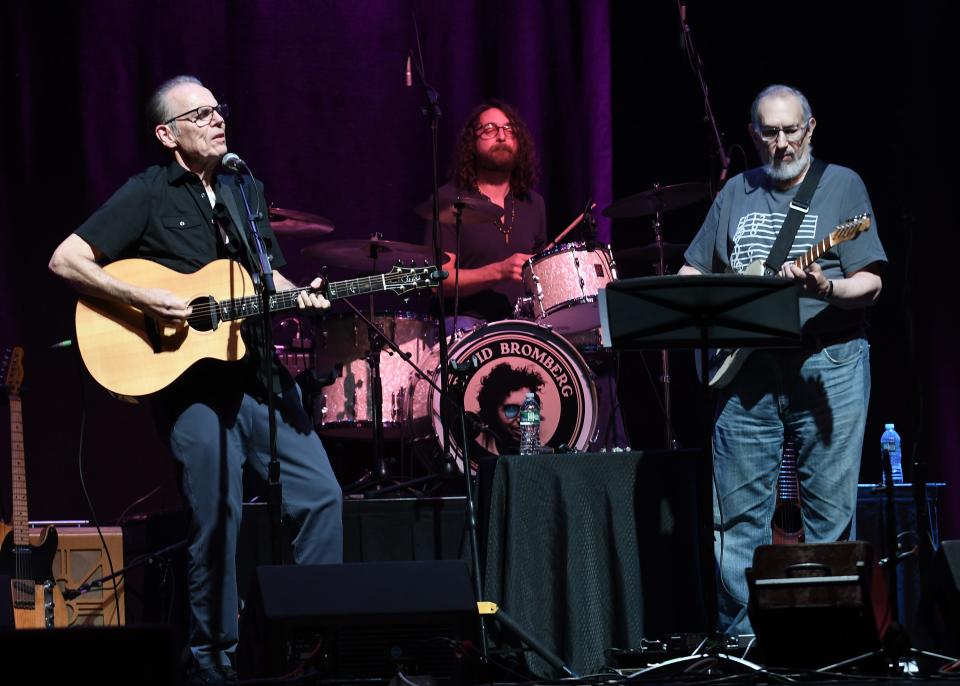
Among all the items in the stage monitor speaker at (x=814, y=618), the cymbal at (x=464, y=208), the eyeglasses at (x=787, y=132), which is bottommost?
the stage monitor speaker at (x=814, y=618)

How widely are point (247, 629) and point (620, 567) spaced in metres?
1.63

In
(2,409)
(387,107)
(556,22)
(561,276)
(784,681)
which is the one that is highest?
(556,22)

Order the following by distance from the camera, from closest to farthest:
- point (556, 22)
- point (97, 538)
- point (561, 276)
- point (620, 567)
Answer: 1. point (620, 567)
2. point (97, 538)
3. point (561, 276)
4. point (556, 22)

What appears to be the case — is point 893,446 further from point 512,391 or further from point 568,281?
point 512,391

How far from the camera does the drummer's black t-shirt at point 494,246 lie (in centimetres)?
774

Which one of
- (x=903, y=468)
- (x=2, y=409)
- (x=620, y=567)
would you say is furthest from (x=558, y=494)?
(x=2, y=409)

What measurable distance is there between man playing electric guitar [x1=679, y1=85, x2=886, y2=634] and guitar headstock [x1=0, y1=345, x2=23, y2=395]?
3.63 meters

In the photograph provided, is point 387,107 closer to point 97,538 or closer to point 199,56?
point 199,56

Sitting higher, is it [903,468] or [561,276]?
[561,276]

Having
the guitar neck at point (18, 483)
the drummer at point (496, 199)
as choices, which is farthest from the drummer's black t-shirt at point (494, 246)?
the guitar neck at point (18, 483)

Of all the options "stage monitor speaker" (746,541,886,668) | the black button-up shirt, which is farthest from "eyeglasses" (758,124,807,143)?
the black button-up shirt

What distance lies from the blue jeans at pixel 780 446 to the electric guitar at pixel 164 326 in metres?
1.45

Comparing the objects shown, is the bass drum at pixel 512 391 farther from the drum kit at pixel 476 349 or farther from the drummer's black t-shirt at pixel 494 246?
the drummer's black t-shirt at pixel 494 246

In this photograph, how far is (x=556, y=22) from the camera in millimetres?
8453
